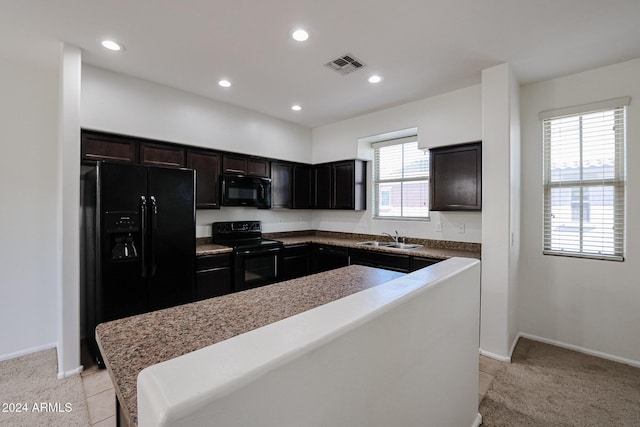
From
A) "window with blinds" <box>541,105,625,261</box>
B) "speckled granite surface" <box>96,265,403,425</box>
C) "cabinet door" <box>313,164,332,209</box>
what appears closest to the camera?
"speckled granite surface" <box>96,265,403,425</box>

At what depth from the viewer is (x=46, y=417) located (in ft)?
6.59

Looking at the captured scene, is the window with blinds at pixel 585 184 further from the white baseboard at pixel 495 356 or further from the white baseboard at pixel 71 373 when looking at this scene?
the white baseboard at pixel 71 373

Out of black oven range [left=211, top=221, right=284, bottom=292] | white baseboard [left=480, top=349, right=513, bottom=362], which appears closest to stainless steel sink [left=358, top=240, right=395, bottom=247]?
black oven range [left=211, top=221, right=284, bottom=292]

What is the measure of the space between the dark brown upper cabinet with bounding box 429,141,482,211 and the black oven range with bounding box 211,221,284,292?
2157 mm

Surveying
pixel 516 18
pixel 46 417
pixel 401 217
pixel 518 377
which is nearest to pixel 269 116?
pixel 401 217

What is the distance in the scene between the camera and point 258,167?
14.0 feet

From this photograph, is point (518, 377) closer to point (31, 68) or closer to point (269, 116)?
point (269, 116)

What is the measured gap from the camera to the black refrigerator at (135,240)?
2.54 meters

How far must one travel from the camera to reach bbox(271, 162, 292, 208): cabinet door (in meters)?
4.49

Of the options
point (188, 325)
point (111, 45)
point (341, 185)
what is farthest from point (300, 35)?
point (341, 185)

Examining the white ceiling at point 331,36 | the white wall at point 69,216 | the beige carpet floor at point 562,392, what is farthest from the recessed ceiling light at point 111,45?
the beige carpet floor at point 562,392

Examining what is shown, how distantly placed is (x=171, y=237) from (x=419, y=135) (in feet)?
10.7

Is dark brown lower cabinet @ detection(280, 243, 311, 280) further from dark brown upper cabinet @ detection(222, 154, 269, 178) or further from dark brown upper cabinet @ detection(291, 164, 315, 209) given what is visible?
dark brown upper cabinet @ detection(222, 154, 269, 178)

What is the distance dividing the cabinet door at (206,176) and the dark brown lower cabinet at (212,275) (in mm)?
714
